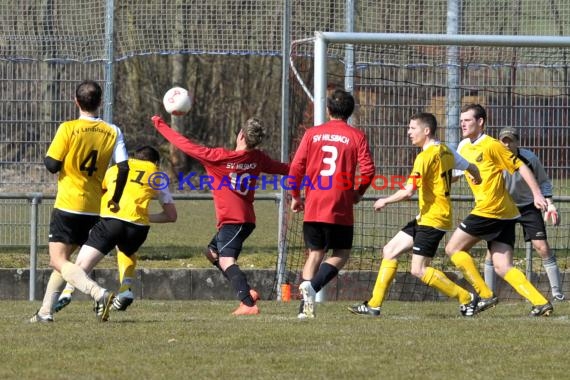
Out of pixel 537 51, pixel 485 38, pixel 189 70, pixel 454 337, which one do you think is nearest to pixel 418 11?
pixel 537 51

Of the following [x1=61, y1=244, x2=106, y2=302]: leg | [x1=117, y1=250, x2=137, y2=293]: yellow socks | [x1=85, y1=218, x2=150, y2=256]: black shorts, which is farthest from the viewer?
[x1=117, y1=250, x2=137, y2=293]: yellow socks

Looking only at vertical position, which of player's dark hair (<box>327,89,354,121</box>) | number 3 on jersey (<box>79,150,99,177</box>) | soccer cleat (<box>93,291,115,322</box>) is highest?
player's dark hair (<box>327,89,354,121</box>)

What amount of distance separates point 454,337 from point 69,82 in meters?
7.49

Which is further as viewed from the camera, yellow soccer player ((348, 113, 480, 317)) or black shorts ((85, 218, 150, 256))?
black shorts ((85, 218, 150, 256))

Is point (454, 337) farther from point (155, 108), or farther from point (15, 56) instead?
point (155, 108)

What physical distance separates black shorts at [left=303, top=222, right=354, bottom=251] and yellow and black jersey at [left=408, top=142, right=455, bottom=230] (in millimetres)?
701

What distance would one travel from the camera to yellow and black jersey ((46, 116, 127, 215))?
9.82m

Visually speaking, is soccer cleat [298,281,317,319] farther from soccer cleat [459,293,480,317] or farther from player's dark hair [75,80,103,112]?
player's dark hair [75,80,103,112]

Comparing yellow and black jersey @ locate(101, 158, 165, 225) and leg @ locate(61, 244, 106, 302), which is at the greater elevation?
yellow and black jersey @ locate(101, 158, 165, 225)

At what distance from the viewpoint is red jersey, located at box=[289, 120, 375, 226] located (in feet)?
34.3

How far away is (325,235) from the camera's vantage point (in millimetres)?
10594

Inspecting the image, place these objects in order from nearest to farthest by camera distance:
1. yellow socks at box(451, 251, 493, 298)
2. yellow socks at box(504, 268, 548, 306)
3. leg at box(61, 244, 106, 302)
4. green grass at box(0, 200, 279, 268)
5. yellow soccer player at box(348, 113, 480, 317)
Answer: leg at box(61, 244, 106, 302)
yellow soccer player at box(348, 113, 480, 317)
yellow socks at box(504, 268, 548, 306)
yellow socks at box(451, 251, 493, 298)
green grass at box(0, 200, 279, 268)

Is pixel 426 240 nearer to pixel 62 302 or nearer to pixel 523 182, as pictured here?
pixel 523 182

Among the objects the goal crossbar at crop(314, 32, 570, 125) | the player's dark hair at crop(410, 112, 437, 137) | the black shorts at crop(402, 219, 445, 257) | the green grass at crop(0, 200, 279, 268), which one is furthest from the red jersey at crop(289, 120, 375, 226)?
the green grass at crop(0, 200, 279, 268)
